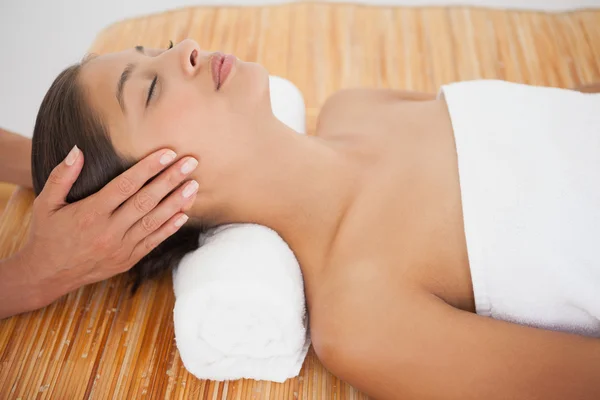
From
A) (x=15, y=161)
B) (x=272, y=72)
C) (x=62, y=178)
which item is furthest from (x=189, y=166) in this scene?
(x=272, y=72)

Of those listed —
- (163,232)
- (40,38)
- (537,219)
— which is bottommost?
(40,38)

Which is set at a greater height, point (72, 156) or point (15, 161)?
point (72, 156)

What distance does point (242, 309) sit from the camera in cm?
114

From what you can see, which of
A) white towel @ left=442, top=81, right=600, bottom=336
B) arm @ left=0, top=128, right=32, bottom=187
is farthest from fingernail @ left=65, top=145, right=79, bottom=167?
white towel @ left=442, top=81, right=600, bottom=336

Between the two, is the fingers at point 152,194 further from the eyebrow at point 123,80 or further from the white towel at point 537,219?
the white towel at point 537,219

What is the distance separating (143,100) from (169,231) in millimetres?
291

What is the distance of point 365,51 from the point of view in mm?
1992

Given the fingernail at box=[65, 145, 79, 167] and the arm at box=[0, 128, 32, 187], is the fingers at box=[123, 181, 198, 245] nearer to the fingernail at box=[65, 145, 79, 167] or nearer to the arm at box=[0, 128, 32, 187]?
the fingernail at box=[65, 145, 79, 167]

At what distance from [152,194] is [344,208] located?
448 millimetres

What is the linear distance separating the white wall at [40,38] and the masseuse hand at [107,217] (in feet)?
4.62

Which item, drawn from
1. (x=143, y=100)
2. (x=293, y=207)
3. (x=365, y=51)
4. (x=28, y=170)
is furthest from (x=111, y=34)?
(x=293, y=207)

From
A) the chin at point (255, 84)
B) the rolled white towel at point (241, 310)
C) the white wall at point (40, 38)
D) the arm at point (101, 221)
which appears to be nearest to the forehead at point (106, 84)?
the arm at point (101, 221)

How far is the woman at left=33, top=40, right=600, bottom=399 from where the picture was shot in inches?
40.3

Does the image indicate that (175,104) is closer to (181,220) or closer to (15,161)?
(181,220)
